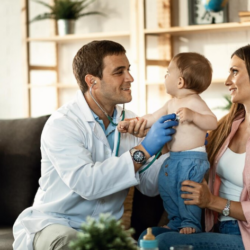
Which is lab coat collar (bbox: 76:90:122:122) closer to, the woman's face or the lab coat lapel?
the lab coat lapel

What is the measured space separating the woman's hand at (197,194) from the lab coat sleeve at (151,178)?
0.89 feet

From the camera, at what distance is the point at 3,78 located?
5121mm

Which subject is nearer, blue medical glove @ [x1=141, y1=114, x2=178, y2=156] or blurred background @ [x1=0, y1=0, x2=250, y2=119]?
blue medical glove @ [x1=141, y1=114, x2=178, y2=156]

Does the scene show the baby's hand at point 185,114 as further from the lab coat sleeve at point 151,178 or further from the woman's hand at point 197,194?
the lab coat sleeve at point 151,178

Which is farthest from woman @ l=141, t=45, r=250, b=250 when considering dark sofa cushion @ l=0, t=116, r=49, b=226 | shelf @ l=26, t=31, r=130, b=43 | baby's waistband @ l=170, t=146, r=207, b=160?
shelf @ l=26, t=31, r=130, b=43

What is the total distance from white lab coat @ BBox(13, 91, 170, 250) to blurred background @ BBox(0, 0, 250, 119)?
204cm

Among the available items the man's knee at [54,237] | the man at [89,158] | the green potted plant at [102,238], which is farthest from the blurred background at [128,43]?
the green potted plant at [102,238]

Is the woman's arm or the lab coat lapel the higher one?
the lab coat lapel

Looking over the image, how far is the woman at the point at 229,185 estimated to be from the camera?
1.96 meters

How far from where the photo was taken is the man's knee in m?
1.96

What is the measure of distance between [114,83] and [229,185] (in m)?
0.64

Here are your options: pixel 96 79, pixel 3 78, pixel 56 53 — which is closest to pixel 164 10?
pixel 56 53

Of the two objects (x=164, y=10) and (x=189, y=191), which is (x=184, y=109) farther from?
(x=164, y=10)

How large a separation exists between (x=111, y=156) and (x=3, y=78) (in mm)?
3228
